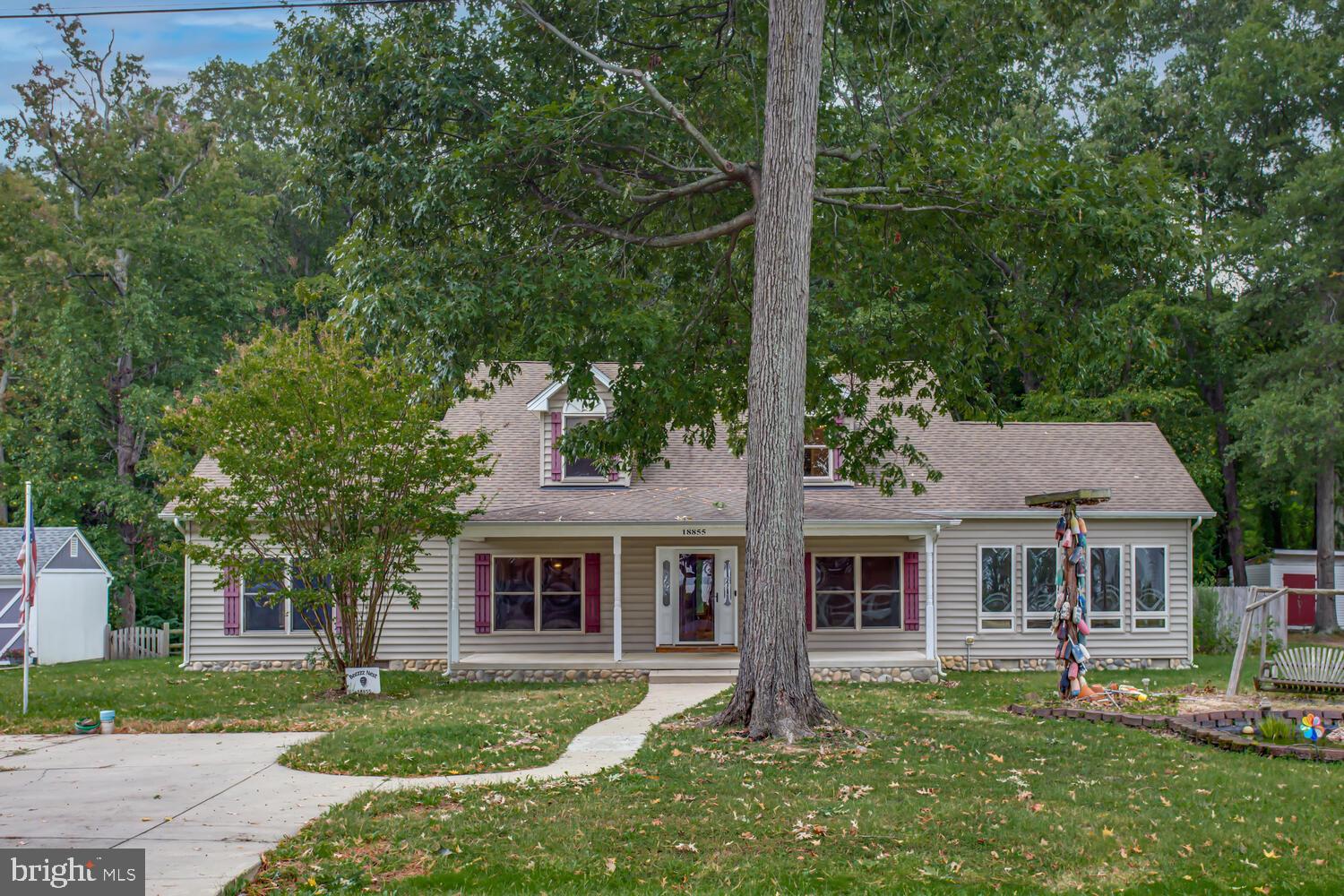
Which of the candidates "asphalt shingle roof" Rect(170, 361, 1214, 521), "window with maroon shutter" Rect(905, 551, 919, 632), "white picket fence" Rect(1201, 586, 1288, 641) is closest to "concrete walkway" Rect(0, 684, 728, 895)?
"asphalt shingle roof" Rect(170, 361, 1214, 521)

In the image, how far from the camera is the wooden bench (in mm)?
14430

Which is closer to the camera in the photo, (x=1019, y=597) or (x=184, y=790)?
(x=184, y=790)

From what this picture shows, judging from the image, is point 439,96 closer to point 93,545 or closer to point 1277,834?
point 1277,834

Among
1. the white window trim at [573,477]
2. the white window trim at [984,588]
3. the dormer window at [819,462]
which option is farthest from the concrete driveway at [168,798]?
the white window trim at [984,588]

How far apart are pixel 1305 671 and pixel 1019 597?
7.42 m

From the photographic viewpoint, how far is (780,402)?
11.6 m

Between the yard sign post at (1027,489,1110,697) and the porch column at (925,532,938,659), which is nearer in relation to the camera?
the yard sign post at (1027,489,1110,697)

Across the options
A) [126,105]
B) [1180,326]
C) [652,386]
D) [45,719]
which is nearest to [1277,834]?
[652,386]

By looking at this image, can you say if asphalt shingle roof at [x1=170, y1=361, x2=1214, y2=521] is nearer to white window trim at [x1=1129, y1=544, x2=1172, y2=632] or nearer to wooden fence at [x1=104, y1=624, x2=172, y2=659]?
white window trim at [x1=1129, y1=544, x2=1172, y2=632]

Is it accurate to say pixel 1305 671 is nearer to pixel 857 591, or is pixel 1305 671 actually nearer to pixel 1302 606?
pixel 857 591

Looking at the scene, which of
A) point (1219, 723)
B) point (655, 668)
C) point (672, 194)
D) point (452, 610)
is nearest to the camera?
point (1219, 723)

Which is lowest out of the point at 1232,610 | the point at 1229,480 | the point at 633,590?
the point at 1232,610

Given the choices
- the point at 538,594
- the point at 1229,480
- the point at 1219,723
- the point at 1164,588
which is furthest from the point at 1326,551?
the point at 1219,723

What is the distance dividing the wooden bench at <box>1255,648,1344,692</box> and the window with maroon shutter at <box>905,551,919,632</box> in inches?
278
